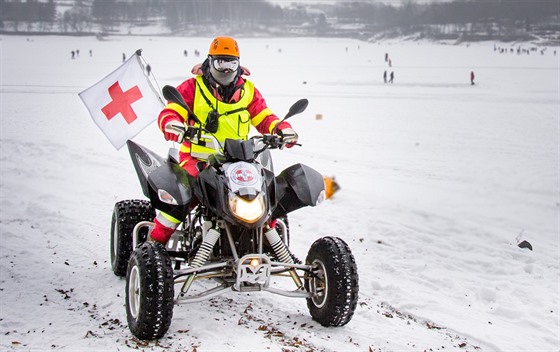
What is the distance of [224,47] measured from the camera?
18.3 feet

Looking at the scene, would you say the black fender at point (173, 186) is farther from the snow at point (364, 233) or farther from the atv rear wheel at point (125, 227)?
the atv rear wheel at point (125, 227)

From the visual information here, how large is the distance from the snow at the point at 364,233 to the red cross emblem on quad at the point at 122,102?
4.63ft

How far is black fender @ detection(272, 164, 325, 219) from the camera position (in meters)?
5.18

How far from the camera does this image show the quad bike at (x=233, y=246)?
464 cm

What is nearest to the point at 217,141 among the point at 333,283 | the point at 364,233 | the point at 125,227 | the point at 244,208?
the point at 244,208

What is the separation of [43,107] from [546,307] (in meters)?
19.0

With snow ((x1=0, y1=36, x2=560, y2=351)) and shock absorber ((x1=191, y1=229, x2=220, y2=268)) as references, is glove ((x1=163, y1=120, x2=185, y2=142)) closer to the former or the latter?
shock absorber ((x1=191, y1=229, x2=220, y2=268))

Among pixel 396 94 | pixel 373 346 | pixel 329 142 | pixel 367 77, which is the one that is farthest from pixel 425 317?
pixel 367 77

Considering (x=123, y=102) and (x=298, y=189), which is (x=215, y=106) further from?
(x=123, y=102)

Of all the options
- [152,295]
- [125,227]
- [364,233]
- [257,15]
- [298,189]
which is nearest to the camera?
[152,295]

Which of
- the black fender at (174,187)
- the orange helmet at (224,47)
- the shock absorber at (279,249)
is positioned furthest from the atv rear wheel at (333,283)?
the orange helmet at (224,47)

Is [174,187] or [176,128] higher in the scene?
[176,128]

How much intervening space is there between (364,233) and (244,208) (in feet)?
16.1

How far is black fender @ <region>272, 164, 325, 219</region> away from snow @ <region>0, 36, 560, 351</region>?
98 centimetres
